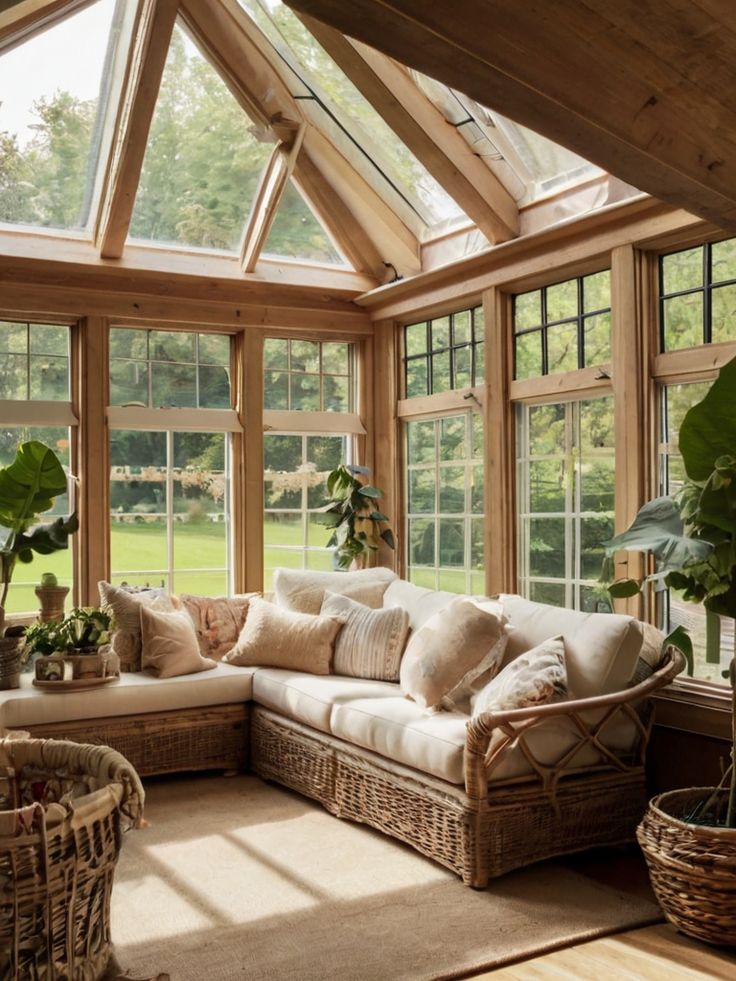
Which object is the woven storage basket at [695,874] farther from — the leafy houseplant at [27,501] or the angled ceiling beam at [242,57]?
the angled ceiling beam at [242,57]

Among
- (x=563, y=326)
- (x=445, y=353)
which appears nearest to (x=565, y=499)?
(x=563, y=326)

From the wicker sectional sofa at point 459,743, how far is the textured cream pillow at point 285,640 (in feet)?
0.45

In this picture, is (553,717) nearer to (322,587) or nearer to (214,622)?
(322,587)

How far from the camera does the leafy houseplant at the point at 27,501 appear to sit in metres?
5.34

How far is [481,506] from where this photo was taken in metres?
6.09

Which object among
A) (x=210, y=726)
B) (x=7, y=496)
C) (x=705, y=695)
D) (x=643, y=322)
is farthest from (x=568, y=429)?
(x=7, y=496)

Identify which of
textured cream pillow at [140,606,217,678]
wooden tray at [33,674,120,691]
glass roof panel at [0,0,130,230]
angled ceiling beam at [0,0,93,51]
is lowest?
wooden tray at [33,674,120,691]

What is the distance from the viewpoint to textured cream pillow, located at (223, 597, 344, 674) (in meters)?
5.34

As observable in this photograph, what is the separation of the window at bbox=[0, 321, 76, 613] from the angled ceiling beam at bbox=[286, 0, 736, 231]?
14.5 ft

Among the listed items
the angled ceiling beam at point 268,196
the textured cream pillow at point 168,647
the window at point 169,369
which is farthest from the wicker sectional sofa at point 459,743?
the angled ceiling beam at point 268,196

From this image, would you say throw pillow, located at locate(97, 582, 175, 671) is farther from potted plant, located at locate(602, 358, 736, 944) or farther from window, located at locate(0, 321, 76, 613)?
potted plant, located at locate(602, 358, 736, 944)

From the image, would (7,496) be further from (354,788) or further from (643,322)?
(643,322)

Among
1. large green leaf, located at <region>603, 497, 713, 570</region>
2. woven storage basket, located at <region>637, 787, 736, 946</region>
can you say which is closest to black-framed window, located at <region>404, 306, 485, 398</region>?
large green leaf, located at <region>603, 497, 713, 570</region>

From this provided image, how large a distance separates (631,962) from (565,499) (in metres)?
2.70
